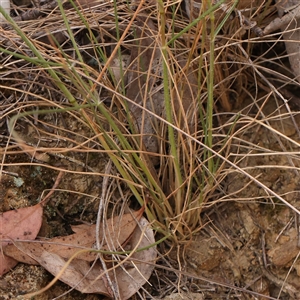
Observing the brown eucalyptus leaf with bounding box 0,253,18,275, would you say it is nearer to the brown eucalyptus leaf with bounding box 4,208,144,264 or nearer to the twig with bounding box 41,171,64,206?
the brown eucalyptus leaf with bounding box 4,208,144,264

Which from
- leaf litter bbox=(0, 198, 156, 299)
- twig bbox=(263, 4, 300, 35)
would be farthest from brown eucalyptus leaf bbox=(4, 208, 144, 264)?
twig bbox=(263, 4, 300, 35)

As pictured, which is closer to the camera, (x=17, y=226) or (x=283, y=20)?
(x=17, y=226)

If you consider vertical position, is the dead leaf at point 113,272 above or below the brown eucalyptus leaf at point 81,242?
below

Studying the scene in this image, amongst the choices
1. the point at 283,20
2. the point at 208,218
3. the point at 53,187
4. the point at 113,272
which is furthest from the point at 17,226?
the point at 283,20

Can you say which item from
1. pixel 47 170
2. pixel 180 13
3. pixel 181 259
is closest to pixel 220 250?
pixel 181 259

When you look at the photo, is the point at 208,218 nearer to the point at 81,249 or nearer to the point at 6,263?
the point at 81,249

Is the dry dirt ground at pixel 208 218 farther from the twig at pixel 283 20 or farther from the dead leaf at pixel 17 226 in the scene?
the twig at pixel 283 20

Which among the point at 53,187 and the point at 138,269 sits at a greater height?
the point at 53,187

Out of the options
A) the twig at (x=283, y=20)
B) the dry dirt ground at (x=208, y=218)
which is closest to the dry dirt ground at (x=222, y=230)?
the dry dirt ground at (x=208, y=218)

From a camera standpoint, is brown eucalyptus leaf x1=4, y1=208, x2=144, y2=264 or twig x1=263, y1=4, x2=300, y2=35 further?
twig x1=263, y1=4, x2=300, y2=35

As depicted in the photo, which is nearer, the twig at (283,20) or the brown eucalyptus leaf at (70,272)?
the brown eucalyptus leaf at (70,272)
